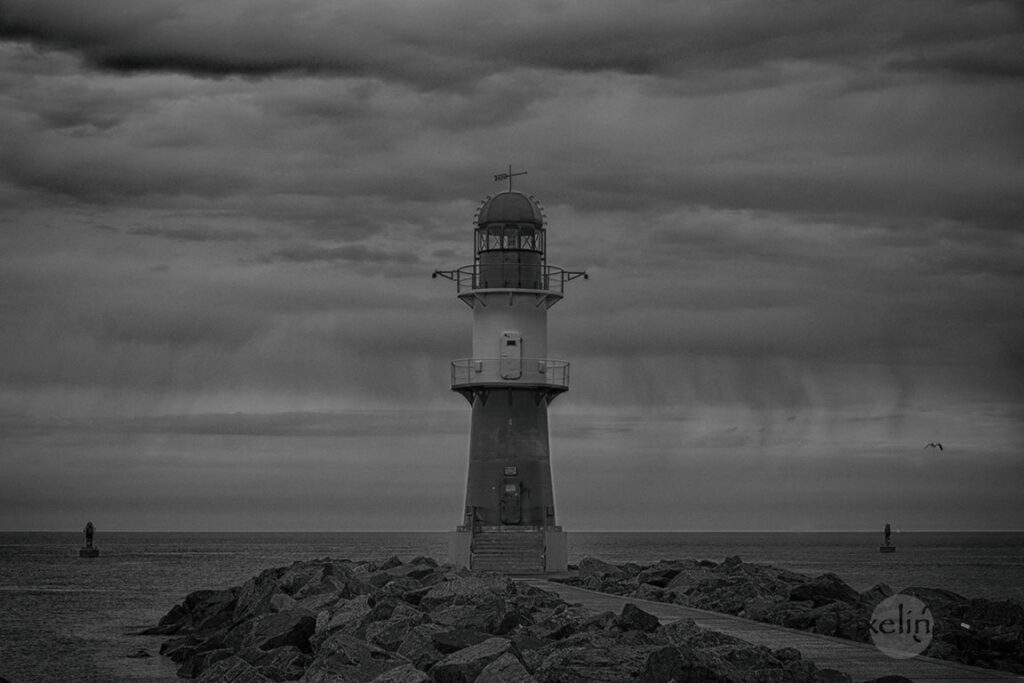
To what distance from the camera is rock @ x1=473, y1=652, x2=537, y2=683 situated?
11.9 metres

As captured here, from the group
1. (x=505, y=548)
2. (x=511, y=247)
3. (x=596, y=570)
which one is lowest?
(x=596, y=570)

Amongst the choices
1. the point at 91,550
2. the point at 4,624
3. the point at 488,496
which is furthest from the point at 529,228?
the point at 91,550

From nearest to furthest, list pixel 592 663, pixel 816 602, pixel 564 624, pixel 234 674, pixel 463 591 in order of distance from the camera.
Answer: pixel 592 663 < pixel 234 674 < pixel 564 624 < pixel 463 591 < pixel 816 602

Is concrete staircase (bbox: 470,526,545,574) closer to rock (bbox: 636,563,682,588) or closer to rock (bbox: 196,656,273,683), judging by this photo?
rock (bbox: 636,563,682,588)

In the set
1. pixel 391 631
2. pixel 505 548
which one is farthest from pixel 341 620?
pixel 505 548

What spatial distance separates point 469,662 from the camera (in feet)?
42.1

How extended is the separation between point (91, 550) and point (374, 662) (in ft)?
208

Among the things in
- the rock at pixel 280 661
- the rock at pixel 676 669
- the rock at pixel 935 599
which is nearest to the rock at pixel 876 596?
the rock at pixel 935 599

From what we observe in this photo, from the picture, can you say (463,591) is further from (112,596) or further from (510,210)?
(112,596)

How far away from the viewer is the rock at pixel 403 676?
12484 mm

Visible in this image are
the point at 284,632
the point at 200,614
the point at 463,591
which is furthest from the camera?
the point at 200,614

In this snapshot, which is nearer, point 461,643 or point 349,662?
point 349,662

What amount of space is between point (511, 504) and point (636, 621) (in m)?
10.5

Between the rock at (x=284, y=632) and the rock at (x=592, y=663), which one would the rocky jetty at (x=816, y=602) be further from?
the rock at (x=284, y=632)
